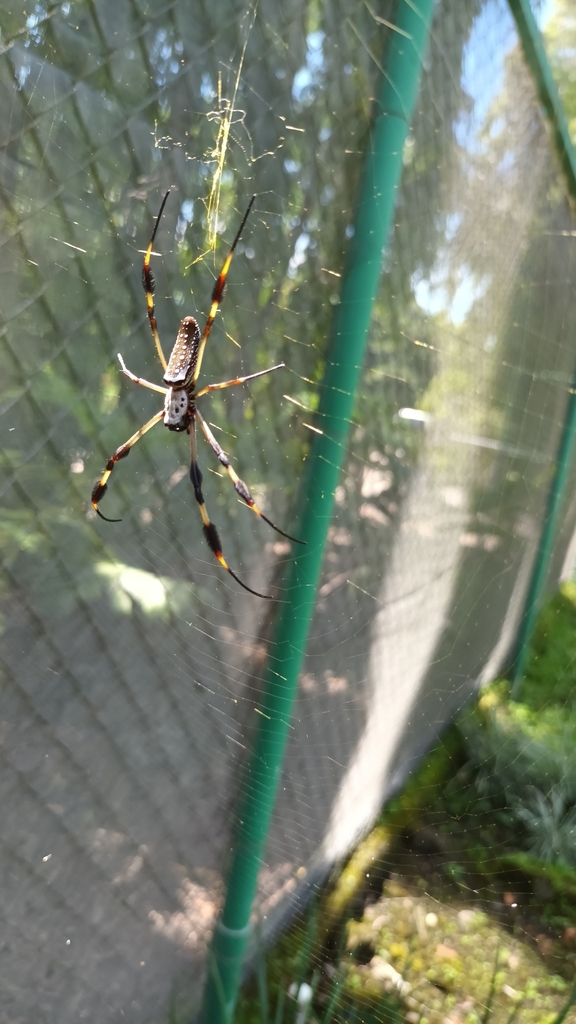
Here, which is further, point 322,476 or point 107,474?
point 322,476

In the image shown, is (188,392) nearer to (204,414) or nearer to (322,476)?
(204,414)

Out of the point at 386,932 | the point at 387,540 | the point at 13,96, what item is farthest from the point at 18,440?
the point at 386,932

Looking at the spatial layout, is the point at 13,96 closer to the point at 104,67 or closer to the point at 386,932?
the point at 104,67

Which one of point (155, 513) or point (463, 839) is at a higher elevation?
point (155, 513)

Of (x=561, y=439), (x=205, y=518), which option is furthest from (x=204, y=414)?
(x=561, y=439)

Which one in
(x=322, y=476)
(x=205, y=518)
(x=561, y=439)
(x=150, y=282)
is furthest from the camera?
(x=561, y=439)

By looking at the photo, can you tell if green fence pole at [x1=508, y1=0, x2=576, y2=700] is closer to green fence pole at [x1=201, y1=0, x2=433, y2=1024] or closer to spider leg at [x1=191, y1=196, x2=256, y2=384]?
green fence pole at [x1=201, y1=0, x2=433, y2=1024]
